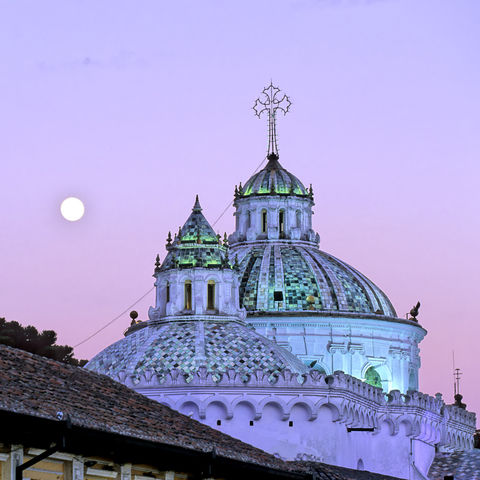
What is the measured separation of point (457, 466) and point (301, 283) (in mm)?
14827

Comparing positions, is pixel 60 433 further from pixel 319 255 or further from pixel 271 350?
pixel 319 255

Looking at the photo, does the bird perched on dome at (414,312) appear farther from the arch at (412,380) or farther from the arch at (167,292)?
the arch at (167,292)

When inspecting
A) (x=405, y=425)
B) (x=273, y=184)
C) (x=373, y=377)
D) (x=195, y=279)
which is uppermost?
(x=273, y=184)

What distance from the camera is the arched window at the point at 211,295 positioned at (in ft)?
222

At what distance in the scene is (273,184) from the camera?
87062 mm

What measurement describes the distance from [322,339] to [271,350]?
1609cm

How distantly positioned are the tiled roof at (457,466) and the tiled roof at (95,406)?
36003 mm

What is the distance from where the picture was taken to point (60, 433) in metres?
25.9

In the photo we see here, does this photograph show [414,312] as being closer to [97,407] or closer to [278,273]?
[278,273]

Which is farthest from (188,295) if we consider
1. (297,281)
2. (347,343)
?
(297,281)

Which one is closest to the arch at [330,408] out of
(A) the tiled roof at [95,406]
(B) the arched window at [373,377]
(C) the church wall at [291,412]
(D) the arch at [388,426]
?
(C) the church wall at [291,412]

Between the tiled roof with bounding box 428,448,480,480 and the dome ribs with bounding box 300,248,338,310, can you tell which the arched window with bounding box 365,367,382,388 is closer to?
the dome ribs with bounding box 300,248,338,310

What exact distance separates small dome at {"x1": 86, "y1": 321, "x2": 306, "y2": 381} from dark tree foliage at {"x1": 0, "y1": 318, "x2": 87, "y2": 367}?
1878 cm

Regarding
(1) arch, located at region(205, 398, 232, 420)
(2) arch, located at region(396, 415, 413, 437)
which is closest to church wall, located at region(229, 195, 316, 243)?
(2) arch, located at region(396, 415, 413, 437)
